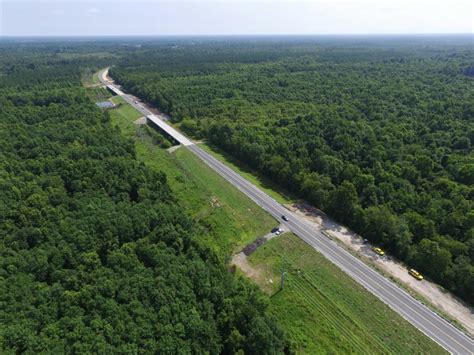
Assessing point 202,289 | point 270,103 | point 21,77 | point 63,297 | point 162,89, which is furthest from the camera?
point 21,77

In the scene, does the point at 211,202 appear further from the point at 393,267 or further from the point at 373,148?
the point at 373,148

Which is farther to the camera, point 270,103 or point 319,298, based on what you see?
point 270,103

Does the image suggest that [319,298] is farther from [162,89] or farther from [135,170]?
[162,89]

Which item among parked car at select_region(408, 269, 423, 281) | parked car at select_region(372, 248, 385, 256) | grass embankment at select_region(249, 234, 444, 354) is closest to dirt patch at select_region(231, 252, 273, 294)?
grass embankment at select_region(249, 234, 444, 354)

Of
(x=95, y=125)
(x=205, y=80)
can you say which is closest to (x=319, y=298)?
(x=95, y=125)

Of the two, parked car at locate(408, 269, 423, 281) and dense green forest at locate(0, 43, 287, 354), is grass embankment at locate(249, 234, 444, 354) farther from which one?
parked car at locate(408, 269, 423, 281)

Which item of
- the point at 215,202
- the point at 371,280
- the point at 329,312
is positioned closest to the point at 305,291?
the point at 329,312
